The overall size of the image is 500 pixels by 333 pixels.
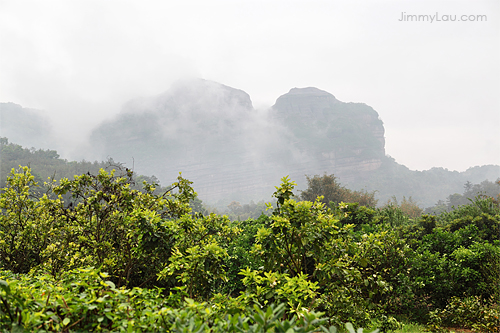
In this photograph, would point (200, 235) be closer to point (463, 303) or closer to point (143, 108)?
point (463, 303)

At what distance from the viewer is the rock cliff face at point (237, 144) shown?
558ft

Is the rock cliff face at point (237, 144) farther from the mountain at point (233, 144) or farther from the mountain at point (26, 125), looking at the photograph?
the mountain at point (26, 125)

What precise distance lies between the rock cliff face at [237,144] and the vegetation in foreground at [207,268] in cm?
15504

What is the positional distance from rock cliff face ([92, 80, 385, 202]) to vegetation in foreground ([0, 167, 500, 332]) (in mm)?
155037

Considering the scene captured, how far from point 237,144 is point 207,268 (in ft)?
634

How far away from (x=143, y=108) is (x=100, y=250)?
209 meters

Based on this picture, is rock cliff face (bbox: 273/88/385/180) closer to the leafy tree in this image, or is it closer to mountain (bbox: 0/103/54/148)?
the leafy tree

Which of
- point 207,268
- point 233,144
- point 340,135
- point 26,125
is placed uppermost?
point 340,135

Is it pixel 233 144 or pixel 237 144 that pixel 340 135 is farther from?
pixel 233 144

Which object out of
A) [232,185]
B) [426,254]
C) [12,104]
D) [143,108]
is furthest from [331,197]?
[12,104]

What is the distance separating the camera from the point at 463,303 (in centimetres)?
494

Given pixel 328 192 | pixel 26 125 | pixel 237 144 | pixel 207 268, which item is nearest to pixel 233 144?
pixel 237 144

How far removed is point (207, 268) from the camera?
2.85 metres

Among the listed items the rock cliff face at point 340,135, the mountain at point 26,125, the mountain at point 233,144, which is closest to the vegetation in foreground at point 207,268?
the mountain at point 233,144
